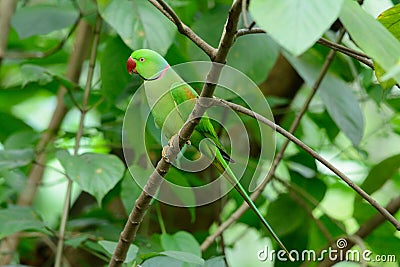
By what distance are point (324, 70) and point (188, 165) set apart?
28cm

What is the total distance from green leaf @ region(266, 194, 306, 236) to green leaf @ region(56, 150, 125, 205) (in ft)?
1.27

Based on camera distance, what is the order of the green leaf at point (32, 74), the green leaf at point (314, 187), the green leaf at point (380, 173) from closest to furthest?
1. the green leaf at point (32, 74)
2. the green leaf at point (380, 173)
3. the green leaf at point (314, 187)

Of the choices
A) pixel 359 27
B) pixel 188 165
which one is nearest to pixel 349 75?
pixel 188 165

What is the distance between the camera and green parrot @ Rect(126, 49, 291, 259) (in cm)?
73

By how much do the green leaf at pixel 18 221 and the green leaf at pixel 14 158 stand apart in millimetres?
78

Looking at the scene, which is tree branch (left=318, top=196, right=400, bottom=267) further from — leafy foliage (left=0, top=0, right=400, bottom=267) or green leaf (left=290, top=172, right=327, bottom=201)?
green leaf (left=290, top=172, right=327, bottom=201)

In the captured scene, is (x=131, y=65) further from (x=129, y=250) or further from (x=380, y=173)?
(x=380, y=173)

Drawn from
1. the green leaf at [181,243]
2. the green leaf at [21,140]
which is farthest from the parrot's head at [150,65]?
the green leaf at [21,140]

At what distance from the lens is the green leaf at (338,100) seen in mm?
1074

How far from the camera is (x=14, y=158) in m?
1.05

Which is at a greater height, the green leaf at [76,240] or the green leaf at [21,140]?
the green leaf at [76,240]

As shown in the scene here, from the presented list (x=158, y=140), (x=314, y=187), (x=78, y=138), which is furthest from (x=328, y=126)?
(x=78, y=138)

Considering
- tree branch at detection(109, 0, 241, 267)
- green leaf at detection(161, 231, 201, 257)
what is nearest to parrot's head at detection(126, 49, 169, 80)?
tree branch at detection(109, 0, 241, 267)

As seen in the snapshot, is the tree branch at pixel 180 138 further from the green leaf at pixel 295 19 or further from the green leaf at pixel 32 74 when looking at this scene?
the green leaf at pixel 32 74
